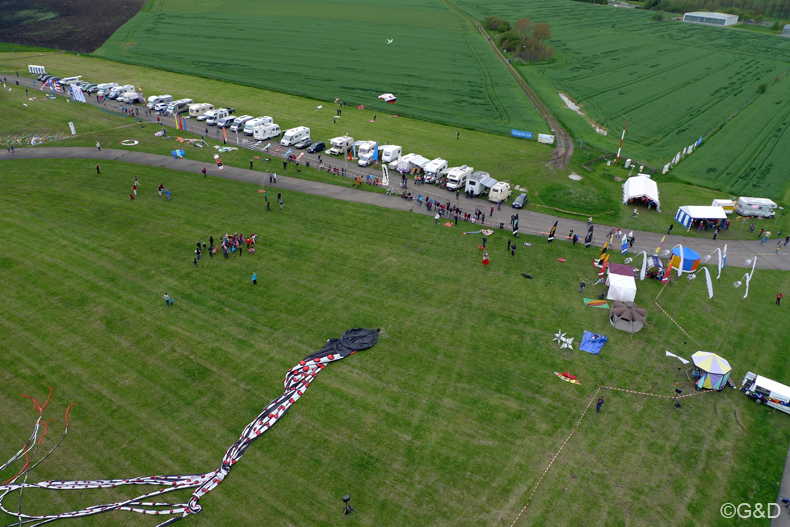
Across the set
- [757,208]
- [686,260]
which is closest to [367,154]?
[686,260]

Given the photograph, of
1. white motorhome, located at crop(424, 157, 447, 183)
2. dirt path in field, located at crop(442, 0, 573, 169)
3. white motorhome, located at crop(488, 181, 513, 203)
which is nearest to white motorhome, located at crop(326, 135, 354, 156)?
white motorhome, located at crop(424, 157, 447, 183)

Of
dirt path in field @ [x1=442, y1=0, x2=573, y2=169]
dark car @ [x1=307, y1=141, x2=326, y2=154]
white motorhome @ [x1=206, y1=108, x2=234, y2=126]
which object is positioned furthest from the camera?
white motorhome @ [x1=206, y1=108, x2=234, y2=126]

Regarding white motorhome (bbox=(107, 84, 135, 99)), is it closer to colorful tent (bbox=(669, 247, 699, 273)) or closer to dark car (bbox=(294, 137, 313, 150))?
dark car (bbox=(294, 137, 313, 150))

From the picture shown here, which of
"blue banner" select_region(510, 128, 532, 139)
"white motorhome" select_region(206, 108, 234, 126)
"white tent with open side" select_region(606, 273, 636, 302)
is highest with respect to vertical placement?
"blue banner" select_region(510, 128, 532, 139)

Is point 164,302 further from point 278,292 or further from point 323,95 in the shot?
point 323,95

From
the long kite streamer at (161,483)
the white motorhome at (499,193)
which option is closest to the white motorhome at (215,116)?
the white motorhome at (499,193)

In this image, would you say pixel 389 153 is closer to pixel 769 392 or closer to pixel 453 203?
pixel 453 203

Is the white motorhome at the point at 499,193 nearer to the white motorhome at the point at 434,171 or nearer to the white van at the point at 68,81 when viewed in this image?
the white motorhome at the point at 434,171
